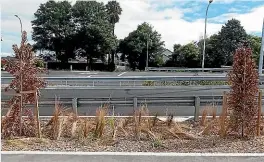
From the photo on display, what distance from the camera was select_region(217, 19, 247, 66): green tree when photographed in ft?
191

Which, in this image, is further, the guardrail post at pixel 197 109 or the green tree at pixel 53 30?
the green tree at pixel 53 30

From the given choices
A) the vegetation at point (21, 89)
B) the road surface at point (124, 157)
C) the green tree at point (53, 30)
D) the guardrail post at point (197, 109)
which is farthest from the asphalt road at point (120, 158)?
the green tree at point (53, 30)

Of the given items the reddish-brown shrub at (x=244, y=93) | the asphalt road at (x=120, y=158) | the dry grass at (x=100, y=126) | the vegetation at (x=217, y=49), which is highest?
the vegetation at (x=217, y=49)

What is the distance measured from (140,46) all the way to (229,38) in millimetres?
15115

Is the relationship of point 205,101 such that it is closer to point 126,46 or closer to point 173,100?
point 173,100

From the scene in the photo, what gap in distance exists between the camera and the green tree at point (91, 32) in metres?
55.1

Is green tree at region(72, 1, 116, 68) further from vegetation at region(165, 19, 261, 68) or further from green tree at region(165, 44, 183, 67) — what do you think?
vegetation at region(165, 19, 261, 68)

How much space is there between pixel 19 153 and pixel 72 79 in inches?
642

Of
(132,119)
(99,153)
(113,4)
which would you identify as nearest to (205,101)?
(132,119)

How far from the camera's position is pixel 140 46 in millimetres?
61312

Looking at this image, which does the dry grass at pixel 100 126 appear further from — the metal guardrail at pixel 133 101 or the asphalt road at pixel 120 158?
the metal guardrail at pixel 133 101

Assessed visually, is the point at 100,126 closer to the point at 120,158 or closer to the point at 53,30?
the point at 120,158

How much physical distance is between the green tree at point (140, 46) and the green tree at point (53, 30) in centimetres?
1016

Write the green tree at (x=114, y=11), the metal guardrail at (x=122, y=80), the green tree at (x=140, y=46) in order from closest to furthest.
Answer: the metal guardrail at (x=122, y=80)
the green tree at (x=140, y=46)
the green tree at (x=114, y=11)
